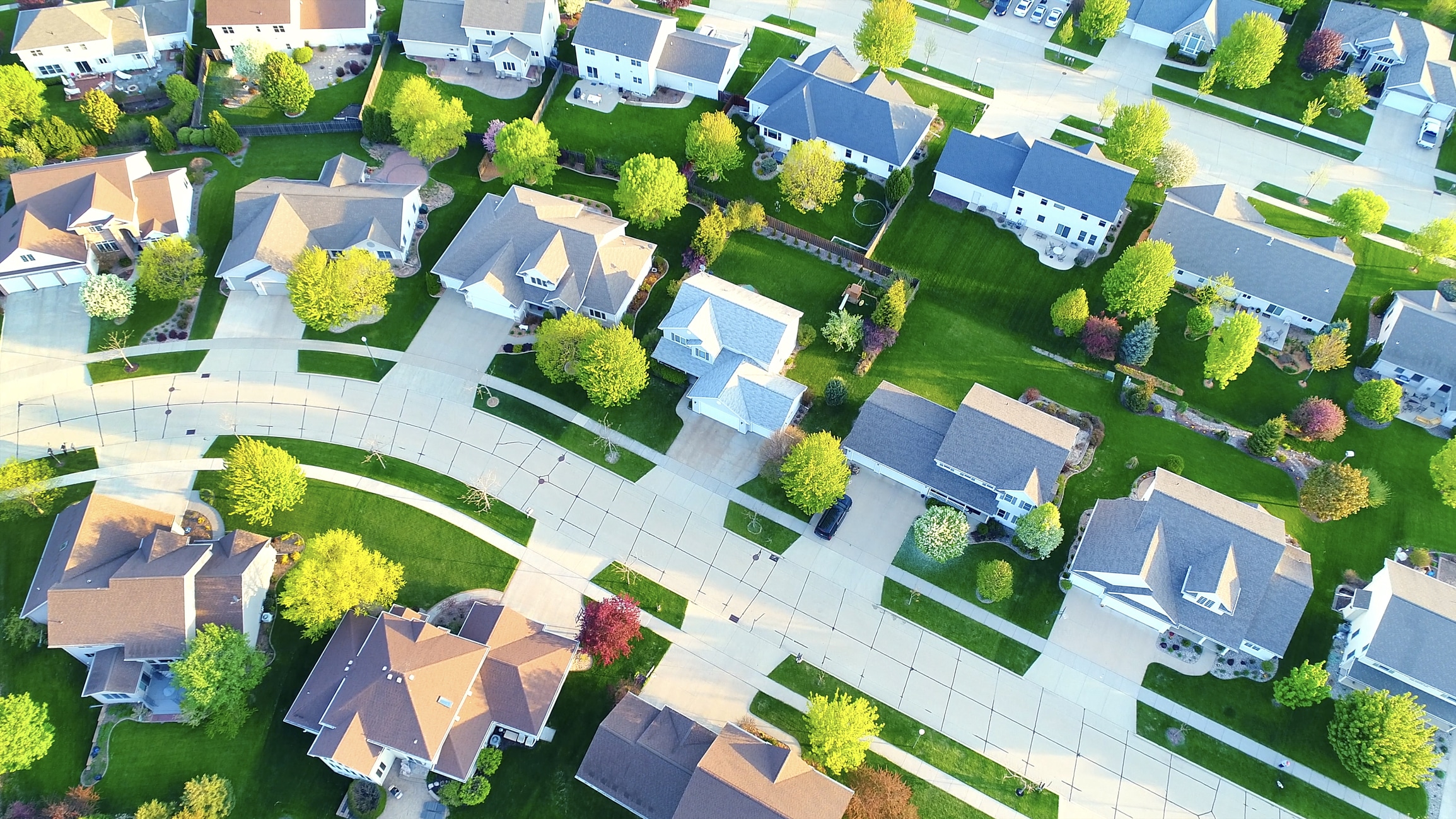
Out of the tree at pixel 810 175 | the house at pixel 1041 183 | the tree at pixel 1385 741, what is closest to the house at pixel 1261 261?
the house at pixel 1041 183

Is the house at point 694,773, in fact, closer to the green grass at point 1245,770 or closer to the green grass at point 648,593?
the green grass at point 648,593

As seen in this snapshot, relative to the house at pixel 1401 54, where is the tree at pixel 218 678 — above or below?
below

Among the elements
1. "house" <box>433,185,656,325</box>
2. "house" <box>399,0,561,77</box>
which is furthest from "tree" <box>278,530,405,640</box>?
"house" <box>399,0,561,77</box>

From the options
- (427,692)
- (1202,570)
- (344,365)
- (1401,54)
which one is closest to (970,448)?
(1202,570)

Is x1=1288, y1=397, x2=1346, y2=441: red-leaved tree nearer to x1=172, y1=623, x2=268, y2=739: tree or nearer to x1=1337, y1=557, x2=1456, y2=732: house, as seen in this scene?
x1=1337, y1=557, x2=1456, y2=732: house

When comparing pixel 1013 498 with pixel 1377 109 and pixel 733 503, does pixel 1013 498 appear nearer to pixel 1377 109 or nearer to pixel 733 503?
pixel 733 503
